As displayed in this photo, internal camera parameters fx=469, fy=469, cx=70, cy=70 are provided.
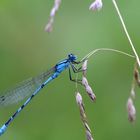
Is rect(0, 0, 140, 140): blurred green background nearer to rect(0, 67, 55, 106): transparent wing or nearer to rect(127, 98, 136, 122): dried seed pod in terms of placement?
rect(0, 67, 55, 106): transparent wing

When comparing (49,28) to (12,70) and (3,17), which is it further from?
(3,17)

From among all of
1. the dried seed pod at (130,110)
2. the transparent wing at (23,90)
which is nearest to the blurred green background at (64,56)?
the transparent wing at (23,90)

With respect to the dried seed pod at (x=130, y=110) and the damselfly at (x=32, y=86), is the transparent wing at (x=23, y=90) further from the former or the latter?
the dried seed pod at (x=130, y=110)

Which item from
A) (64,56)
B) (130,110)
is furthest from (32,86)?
(130,110)

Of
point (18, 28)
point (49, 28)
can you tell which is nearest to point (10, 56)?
point (18, 28)

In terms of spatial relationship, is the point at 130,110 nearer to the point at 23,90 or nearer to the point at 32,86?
the point at 32,86

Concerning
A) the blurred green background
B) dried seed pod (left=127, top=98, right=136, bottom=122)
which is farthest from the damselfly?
dried seed pod (left=127, top=98, right=136, bottom=122)
